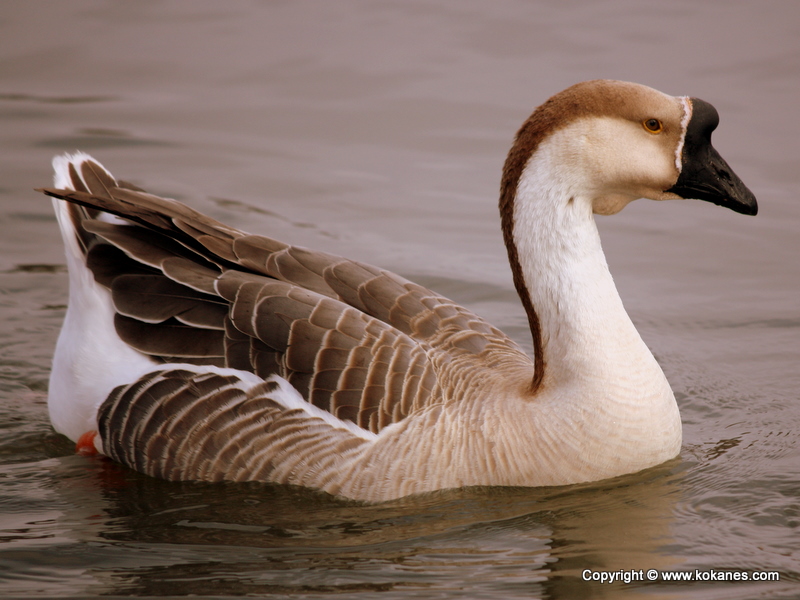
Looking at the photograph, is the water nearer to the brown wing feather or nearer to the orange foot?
the orange foot

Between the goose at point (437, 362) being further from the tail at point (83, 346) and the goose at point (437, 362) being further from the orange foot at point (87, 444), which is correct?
the orange foot at point (87, 444)

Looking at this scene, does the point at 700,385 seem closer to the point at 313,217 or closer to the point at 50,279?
the point at 313,217

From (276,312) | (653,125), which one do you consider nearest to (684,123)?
(653,125)

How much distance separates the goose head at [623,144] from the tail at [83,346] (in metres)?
2.40

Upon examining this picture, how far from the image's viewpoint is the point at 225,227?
5945mm

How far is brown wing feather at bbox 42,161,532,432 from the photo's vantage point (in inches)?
205

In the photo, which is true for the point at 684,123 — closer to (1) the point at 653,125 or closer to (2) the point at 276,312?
(1) the point at 653,125

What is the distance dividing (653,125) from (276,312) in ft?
7.10

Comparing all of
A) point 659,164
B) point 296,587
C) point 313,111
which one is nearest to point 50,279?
point 313,111

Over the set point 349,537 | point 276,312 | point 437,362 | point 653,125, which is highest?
point 653,125

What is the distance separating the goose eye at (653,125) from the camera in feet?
16.6

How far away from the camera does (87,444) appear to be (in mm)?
5848

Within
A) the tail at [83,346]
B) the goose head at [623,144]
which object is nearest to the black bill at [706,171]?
the goose head at [623,144]

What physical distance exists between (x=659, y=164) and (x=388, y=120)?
6599 mm
